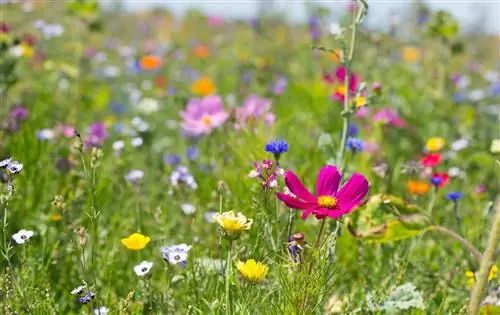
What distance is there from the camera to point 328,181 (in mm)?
1392

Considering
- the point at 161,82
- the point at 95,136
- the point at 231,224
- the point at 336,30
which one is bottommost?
the point at 161,82

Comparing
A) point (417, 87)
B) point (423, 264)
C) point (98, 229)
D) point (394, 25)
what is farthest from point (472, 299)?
point (417, 87)

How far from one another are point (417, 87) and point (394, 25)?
111 centimetres

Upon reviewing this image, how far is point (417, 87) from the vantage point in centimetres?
529

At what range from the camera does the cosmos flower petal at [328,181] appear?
1.38m

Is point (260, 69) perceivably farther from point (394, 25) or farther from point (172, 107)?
point (394, 25)

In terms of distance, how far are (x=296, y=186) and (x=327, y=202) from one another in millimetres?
76

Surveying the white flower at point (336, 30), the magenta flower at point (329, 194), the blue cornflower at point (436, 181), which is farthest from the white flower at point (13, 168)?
the blue cornflower at point (436, 181)

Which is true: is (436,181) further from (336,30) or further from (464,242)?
(464,242)

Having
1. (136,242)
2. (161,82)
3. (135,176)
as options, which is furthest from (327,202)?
(161,82)

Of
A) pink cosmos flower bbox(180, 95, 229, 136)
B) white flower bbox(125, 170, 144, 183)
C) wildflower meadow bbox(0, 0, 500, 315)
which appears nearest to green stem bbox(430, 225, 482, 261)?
wildflower meadow bbox(0, 0, 500, 315)

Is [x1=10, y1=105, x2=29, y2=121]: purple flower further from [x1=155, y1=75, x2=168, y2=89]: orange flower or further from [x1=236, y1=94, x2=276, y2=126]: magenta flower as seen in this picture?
[x1=155, y1=75, x2=168, y2=89]: orange flower

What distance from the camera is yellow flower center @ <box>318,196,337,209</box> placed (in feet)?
4.42

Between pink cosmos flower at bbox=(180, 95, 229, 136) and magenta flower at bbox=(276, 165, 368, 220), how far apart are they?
135cm
